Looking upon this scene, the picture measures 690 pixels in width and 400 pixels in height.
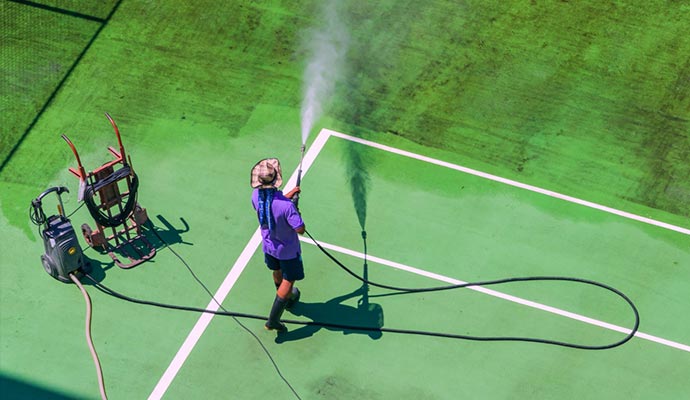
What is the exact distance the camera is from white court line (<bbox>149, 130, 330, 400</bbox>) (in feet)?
36.0

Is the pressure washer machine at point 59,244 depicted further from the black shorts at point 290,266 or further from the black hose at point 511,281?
the black hose at point 511,281

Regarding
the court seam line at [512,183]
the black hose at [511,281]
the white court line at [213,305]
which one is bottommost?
the white court line at [213,305]

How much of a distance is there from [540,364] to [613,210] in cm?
282

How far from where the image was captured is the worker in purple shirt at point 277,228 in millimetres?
10273

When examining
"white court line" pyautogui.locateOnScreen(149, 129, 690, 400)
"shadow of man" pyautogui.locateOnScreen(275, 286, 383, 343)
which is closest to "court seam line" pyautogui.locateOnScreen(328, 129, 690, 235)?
"white court line" pyautogui.locateOnScreen(149, 129, 690, 400)

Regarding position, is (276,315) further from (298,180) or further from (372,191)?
(372,191)

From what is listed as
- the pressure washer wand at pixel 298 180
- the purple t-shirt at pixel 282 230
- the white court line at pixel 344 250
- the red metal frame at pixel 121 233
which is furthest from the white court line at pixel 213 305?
the purple t-shirt at pixel 282 230

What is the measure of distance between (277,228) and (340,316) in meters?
1.78

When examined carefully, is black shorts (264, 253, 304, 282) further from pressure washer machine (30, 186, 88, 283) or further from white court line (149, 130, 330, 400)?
pressure washer machine (30, 186, 88, 283)

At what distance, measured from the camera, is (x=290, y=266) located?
428 inches

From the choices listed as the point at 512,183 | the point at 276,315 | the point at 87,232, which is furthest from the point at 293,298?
the point at 512,183

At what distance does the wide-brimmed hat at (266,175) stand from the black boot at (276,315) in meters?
1.53

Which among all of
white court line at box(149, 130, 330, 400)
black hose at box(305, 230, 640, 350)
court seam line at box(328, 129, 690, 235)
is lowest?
white court line at box(149, 130, 330, 400)

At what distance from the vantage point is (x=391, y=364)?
1123cm
